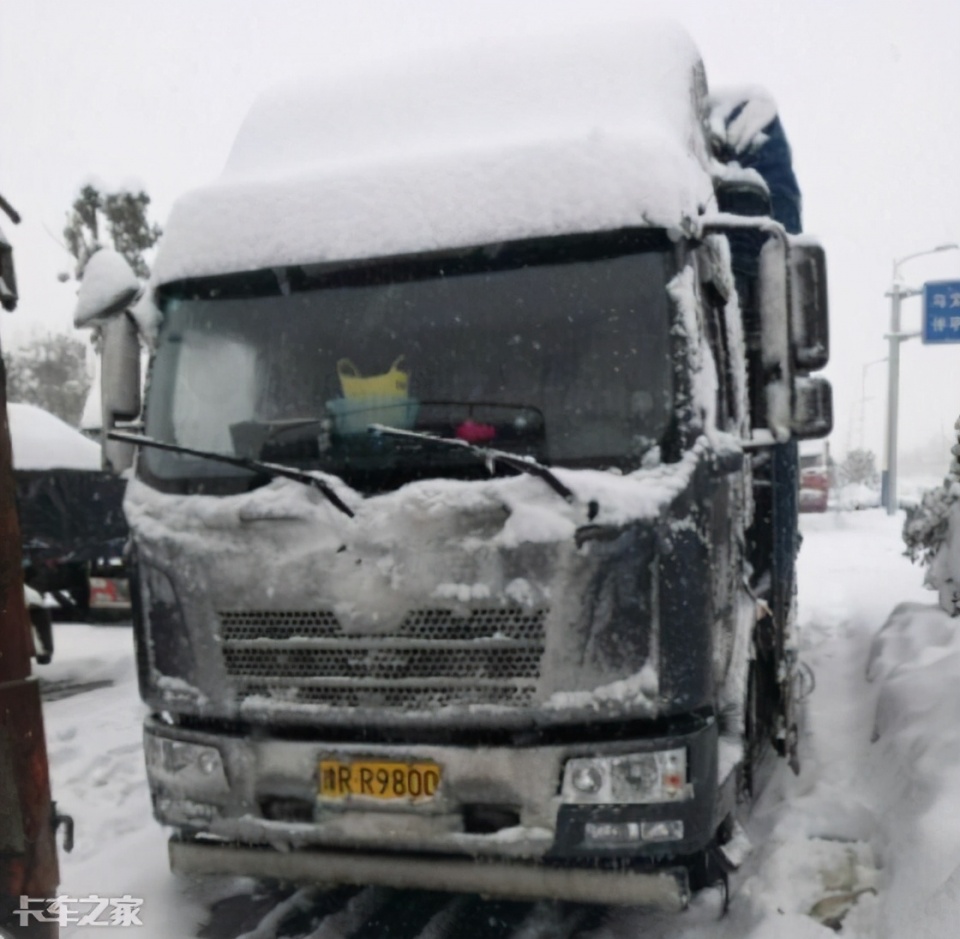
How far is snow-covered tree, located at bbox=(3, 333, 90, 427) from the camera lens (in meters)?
43.9

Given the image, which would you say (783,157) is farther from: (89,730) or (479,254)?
(89,730)

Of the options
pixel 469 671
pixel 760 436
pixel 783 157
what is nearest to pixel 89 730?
pixel 469 671

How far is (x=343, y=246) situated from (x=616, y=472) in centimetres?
129

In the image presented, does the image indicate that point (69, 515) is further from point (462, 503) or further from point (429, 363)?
point (462, 503)

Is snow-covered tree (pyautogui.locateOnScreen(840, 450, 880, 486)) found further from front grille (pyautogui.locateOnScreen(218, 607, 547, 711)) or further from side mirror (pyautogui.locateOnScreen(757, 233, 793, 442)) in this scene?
front grille (pyautogui.locateOnScreen(218, 607, 547, 711))

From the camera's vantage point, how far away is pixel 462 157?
353cm

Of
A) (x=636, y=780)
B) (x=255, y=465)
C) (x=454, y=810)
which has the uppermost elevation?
(x=255, y=465)

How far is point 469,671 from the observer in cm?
303

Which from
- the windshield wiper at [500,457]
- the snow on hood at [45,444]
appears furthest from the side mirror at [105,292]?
the snow on hood at [45,444]

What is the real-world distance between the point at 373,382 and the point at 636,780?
5.07ft

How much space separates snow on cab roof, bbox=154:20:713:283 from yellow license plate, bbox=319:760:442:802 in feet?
5.63

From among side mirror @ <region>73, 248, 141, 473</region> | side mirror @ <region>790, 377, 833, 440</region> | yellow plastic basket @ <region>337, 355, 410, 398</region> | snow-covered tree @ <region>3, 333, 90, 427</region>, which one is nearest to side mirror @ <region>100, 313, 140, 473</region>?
side mirror @ <region>73, 248, 141, 473</region>

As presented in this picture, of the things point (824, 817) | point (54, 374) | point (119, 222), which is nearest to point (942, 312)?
point (824, 817)

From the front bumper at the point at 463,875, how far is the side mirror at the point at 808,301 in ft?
5.80
